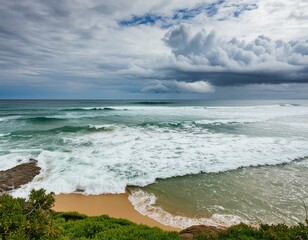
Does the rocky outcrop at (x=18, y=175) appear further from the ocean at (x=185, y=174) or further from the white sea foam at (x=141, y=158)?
the white sea foam at (x=141, y=158)

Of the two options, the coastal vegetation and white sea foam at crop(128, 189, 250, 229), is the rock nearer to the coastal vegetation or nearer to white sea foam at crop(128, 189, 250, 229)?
the coastal vegetation

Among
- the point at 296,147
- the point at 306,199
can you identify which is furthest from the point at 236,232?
the point at 296,147

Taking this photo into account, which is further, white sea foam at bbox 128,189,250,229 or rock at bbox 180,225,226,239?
white sea foam at bbox 128,189,250,229

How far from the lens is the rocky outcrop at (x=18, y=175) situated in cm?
1105

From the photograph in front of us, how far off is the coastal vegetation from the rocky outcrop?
17.3 ft

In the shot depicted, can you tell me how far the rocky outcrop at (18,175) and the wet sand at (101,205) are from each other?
278 cm

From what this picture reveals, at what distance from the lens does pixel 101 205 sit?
31.5 ft

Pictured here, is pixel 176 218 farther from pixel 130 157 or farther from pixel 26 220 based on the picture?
pixel 130 157

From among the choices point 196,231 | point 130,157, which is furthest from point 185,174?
point 196,231

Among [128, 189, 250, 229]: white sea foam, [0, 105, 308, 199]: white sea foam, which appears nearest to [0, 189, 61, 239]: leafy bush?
[128, 189, 250, 229]: white sea foam

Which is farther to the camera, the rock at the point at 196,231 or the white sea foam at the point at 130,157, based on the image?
the white sea foam at the point at 130,157

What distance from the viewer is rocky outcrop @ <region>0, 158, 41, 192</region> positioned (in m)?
11.1

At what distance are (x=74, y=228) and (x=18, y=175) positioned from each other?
8348 mm

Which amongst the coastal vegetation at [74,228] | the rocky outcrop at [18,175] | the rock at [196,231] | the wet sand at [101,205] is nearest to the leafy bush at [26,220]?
the coastal vegetation at [74,228]
